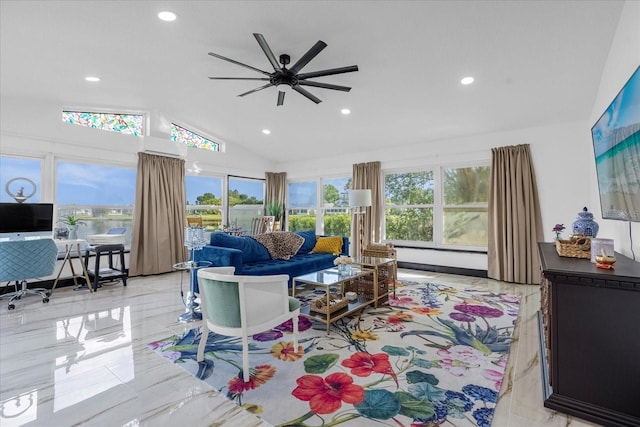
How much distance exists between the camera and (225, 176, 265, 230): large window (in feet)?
23.7

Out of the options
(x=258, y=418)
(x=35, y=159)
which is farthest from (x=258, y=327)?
(x=35, y=159)

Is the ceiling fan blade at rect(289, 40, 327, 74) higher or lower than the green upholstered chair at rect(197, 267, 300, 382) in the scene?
higher

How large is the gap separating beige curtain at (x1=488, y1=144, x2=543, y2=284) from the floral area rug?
162 centimetres

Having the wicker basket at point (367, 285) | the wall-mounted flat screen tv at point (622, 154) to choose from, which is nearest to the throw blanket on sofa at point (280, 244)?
the wicker basket at point (367, 285)

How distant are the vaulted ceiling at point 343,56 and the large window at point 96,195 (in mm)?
1079

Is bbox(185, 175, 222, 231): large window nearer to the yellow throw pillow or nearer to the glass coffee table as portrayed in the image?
the yellow throw pillow

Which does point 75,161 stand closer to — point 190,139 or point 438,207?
point 190,139

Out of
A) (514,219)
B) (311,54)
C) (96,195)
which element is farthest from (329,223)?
(311,54)

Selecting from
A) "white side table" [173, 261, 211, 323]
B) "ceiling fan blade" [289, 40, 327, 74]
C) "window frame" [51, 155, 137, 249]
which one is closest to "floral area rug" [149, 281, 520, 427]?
"white side table" [173, 261, 211, 323]

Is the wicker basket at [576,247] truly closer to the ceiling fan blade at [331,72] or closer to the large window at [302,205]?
the ceiling fan blade at [331,72]

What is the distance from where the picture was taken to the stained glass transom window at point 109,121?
494 centimetres

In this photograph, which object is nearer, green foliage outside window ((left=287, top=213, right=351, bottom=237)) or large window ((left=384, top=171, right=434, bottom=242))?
large window ((left=384, top=171, right=434, bottom=242))

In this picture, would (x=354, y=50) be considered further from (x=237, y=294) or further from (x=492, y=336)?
(x=492, y=336)

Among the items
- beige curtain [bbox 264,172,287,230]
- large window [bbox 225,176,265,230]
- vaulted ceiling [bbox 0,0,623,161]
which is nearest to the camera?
vaulted ceiling [bbox 0,0,623,161]
